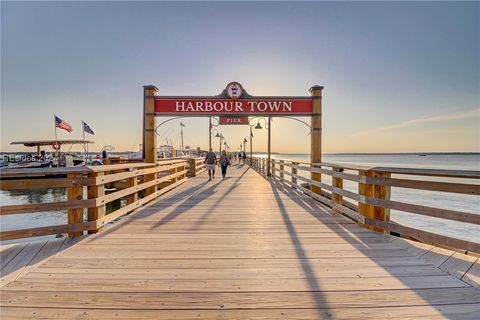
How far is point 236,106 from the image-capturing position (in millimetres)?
7723

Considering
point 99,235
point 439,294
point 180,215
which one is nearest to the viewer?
point 439,294

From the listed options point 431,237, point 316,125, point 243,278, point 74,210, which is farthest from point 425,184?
point 74,210

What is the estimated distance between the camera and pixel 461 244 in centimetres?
329

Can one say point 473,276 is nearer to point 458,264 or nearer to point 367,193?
point 458,264

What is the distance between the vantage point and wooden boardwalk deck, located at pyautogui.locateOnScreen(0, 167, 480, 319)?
229 centimetres

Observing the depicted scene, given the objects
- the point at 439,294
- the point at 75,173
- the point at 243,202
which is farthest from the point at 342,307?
the point at 243,202

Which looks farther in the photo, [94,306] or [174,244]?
[174,244]

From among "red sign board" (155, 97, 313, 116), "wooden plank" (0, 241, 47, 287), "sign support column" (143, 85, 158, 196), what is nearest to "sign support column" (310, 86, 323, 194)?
"red sign board" (155, 97, 313, 116)

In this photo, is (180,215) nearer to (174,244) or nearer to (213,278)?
(174,244)

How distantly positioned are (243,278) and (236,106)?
564 centimetres

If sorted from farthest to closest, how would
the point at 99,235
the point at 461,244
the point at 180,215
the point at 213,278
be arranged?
the point at 180,215 < the point at 99,235 < the point at 461,244 < the point at 213,278

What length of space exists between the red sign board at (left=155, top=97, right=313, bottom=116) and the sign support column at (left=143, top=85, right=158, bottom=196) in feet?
0.79

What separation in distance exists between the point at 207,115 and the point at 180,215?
126 inches

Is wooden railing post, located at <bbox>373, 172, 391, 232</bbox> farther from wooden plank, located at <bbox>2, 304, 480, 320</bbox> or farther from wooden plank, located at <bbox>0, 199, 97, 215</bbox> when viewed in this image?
wooden plank, located at <bbox>0, 199, 97, 215</bbox>
